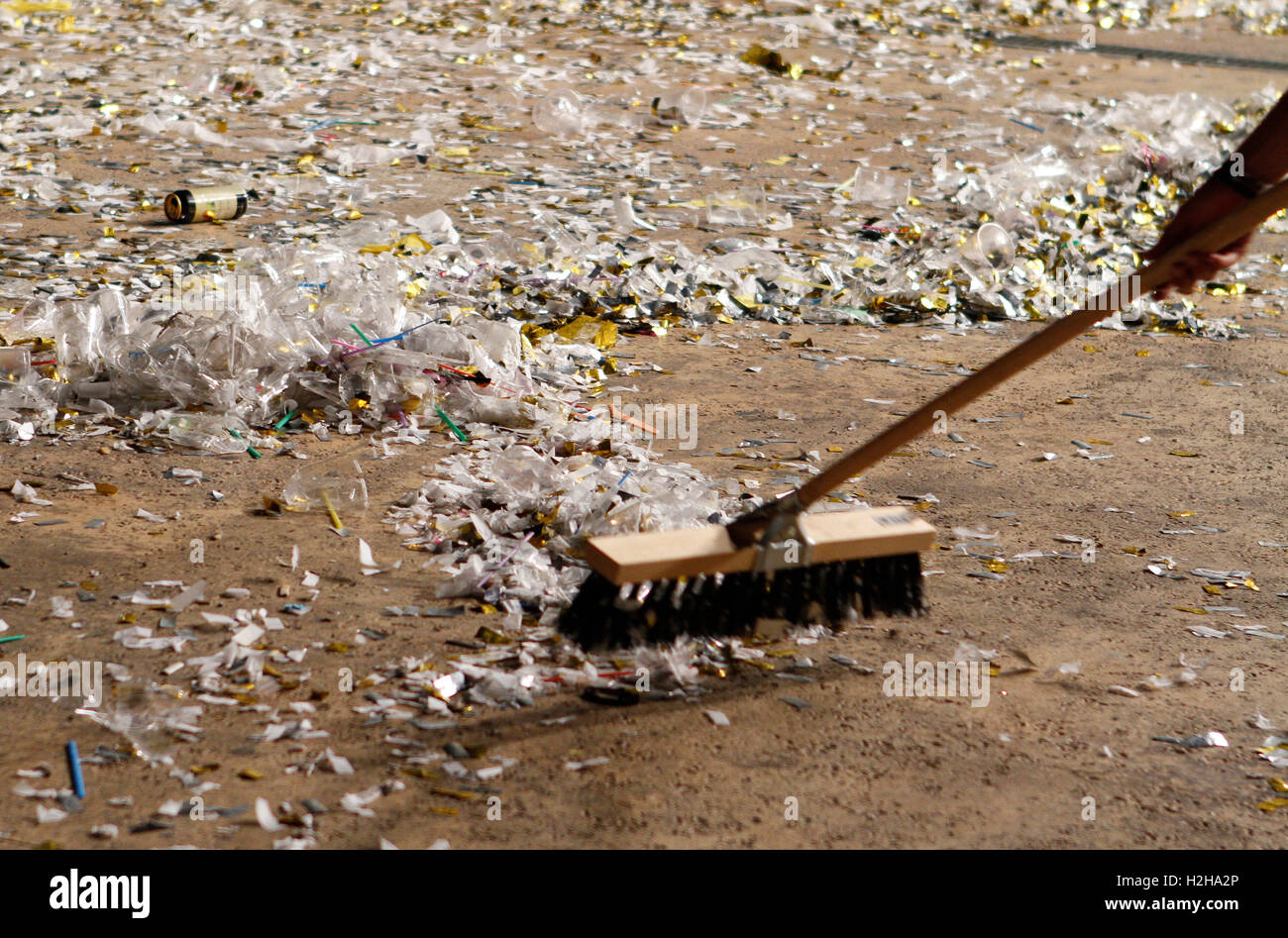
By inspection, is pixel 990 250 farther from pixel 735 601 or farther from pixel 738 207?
pixel 735 601

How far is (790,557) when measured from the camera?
10.1 feet

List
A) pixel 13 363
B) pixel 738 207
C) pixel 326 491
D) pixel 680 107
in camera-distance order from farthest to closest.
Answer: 1. pixel 680 107
2. pixel 738 207
3. pixel 13 363
4. pixel 326 491

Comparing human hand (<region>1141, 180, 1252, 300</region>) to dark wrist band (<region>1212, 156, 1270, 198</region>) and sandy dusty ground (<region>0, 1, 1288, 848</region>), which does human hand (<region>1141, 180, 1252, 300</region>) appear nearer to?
dark wrist band (<region>1212, 156, 1270, 198</region>)

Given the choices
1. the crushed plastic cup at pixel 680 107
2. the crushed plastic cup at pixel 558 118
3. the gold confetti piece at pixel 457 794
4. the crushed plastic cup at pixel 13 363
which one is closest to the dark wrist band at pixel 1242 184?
the gold confetti piece at pixel 457 794

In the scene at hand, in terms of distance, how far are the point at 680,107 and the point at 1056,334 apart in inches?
262

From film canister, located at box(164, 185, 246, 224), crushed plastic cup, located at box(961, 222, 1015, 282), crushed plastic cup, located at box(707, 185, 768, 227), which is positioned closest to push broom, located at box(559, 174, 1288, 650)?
crushed plastic cup, located at box(961, 222, 1015, 282)

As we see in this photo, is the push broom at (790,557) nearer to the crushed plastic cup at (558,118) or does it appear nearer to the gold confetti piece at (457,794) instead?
the gold confetti piece at (457,794)

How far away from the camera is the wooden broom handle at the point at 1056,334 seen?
112 inches

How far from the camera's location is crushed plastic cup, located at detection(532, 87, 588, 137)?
864 cm

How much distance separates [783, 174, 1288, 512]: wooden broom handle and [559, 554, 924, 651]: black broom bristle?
226mm

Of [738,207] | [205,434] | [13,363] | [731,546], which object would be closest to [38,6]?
[738,207]
